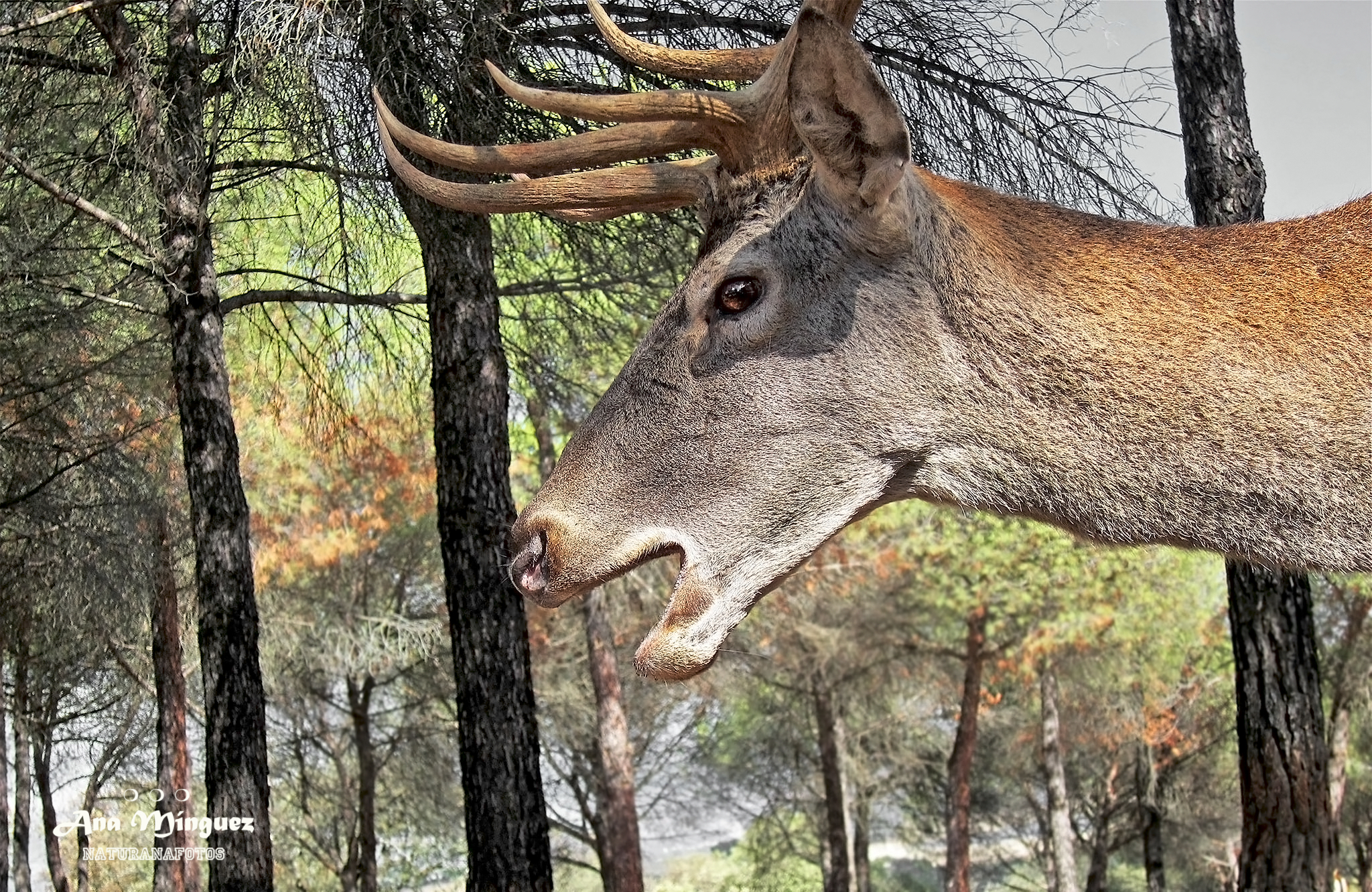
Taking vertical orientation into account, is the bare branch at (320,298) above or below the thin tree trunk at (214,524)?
above

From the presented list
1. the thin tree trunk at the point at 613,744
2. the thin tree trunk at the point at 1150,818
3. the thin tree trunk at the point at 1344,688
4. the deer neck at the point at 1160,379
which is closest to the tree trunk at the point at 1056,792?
the thin tree trunk at the point at 1344,688

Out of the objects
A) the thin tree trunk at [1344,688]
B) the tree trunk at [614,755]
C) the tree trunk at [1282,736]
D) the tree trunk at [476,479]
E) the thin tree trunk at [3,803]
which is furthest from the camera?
the thin tree trunk at [1344,688]

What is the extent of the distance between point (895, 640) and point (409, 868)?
38.2ft

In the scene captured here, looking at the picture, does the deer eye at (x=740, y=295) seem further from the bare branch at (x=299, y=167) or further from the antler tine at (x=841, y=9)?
the bare branch at (x=299, y=167)

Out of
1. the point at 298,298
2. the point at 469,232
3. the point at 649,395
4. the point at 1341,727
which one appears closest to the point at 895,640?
the point at 1341,727

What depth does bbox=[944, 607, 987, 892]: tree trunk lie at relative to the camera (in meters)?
21.1

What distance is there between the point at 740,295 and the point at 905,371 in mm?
361

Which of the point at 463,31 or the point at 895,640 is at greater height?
the point at 463,31

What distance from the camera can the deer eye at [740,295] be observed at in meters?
2.68

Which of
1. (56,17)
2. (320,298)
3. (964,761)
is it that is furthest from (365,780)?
(56,17)

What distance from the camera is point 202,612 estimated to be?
286 inches

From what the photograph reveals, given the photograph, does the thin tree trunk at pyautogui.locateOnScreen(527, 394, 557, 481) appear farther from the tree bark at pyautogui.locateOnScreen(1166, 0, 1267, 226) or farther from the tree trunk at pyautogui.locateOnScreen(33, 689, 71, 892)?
the tree bark at pyautogui.locateOnScreen(1166, 0, 1267, 226)

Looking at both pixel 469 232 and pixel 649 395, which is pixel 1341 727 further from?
pixel 649 395

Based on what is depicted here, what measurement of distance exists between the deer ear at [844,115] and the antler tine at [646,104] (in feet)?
0.90
